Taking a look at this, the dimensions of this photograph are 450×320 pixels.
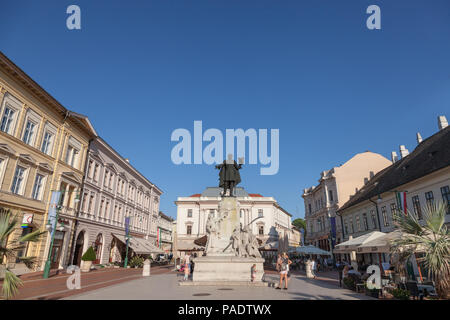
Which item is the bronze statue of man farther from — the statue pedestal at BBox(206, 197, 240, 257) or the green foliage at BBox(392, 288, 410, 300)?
the green foliage at BBox(392, 288, 410, 300)

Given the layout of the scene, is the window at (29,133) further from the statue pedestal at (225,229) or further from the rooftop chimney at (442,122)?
the rooftop chimney at (442,122)

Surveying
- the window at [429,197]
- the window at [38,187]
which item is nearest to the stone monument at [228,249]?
the window at [38,187]

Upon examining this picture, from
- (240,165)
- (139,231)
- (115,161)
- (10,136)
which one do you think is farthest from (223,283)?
(139,231)

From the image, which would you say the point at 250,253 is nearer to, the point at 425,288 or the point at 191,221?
the point at 425,288

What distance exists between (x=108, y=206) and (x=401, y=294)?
32.6 m

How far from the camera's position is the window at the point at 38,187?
22484mm

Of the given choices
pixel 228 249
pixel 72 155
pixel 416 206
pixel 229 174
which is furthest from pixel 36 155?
pixel 416 206

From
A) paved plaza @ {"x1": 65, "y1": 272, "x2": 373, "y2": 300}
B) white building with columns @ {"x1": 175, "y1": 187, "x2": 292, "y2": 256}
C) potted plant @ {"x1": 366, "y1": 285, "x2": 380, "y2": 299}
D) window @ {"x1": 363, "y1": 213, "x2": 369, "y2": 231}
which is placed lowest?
paved plaza @ {"x1": 65, "y1": 272, "x2": 373, "y2": 300}

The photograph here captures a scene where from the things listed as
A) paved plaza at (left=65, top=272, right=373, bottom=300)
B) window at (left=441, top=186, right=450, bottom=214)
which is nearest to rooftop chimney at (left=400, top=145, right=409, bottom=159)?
window at (left=441, top=186, right=450, bottom=214)

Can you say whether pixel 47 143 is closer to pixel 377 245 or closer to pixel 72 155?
pixel 72 155

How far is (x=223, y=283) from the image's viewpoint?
15.0 metres

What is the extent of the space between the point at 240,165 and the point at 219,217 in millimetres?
4262

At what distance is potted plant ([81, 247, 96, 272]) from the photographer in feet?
81.0

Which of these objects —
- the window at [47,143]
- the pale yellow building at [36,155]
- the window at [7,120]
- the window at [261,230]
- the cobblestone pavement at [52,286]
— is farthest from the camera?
the window at [261,230]
